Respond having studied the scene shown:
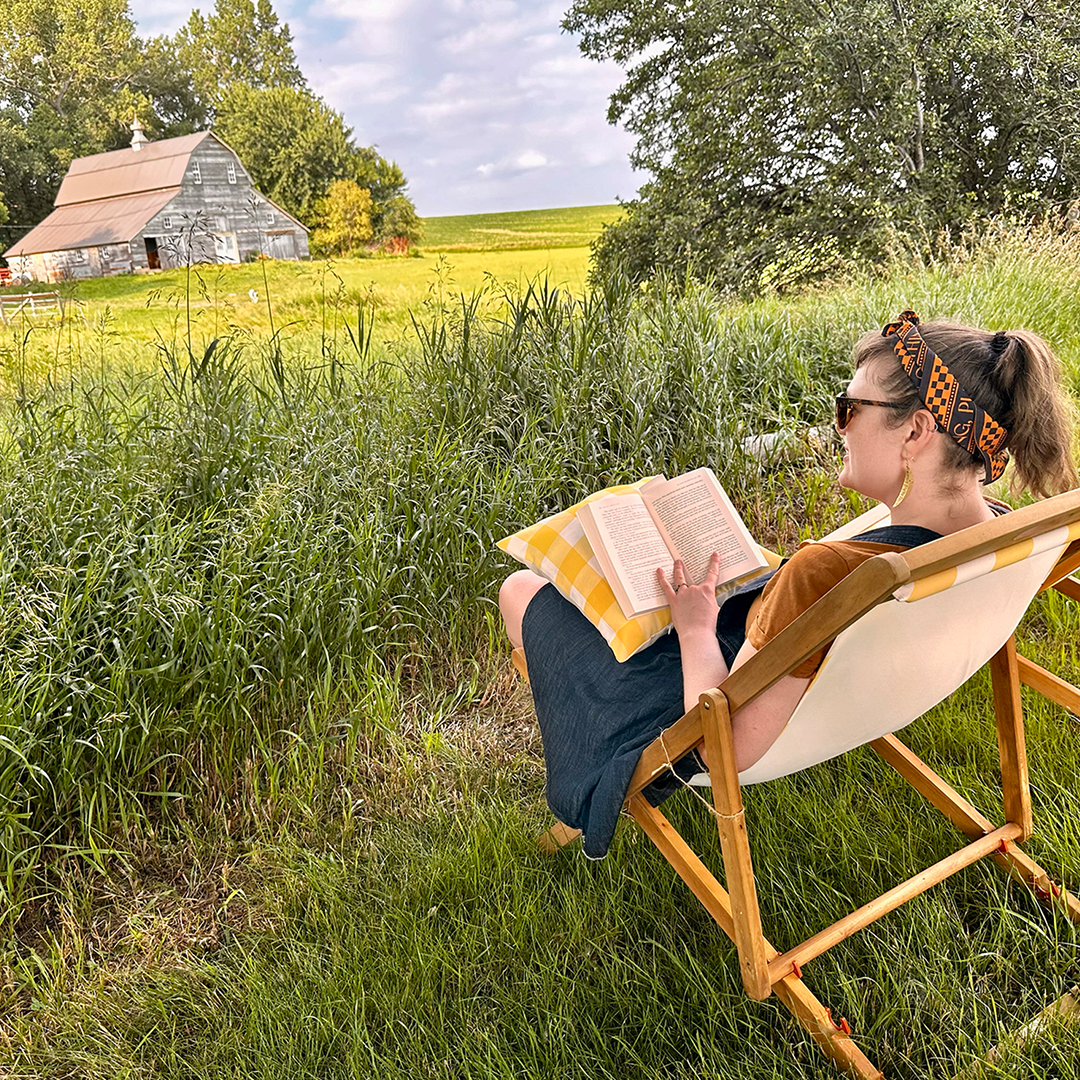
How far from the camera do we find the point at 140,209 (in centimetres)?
1012

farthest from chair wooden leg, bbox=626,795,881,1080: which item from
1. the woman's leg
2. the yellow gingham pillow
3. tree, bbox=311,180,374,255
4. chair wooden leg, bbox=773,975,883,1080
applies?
tree, bbox=311,180,374,255

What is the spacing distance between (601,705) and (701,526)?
0.43 meters

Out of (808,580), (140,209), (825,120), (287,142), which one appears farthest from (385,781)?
(287,142)

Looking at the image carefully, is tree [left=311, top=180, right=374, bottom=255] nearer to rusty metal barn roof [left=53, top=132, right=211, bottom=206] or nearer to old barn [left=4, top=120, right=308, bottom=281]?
old barn [left=4, top=120, right=308, bottom=281]

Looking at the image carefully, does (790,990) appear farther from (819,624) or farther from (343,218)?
(343,218)

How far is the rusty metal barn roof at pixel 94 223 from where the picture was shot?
29.5 feet

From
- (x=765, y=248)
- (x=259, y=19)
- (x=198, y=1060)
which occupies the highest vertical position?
(x=259, y=19)

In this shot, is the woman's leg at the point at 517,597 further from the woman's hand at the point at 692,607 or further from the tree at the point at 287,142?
the tree at the point at 287,142

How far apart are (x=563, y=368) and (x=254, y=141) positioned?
35.5 ft

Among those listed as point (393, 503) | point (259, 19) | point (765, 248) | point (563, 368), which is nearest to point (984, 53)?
point (765, 248)

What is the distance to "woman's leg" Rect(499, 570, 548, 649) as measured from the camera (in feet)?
6.38

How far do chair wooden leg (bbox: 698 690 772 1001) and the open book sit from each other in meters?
0.36

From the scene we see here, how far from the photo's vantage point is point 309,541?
8.61ft

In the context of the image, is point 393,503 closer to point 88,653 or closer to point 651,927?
point 88,653
